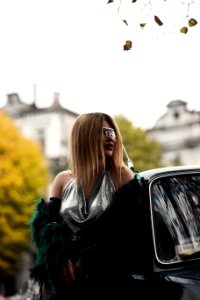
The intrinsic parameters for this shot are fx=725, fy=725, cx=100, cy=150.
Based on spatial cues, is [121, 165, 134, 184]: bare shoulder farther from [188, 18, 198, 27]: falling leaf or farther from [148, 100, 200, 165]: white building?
[148, 100, 200, 165]: white building

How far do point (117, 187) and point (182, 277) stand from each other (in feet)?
2.07

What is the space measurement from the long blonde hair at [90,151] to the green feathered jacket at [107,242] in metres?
0.18

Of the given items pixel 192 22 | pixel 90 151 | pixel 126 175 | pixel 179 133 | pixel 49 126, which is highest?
pixel 192 22

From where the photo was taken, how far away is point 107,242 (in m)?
3.53

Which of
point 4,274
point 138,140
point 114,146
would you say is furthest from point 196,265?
point 138,140

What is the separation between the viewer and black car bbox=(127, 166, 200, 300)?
3332 mm

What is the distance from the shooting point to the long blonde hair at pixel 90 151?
12.2ft

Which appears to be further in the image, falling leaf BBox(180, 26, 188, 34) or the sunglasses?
falling leaf BBox(180, 26, 188, 34)

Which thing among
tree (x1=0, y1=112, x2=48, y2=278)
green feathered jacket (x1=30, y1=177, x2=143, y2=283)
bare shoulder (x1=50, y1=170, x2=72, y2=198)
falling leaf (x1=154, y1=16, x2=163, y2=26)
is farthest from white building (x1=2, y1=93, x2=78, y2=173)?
green feathered jacket (x1=30, y1=177, x2=143, y2=283)

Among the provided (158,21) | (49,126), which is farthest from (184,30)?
(49,126)

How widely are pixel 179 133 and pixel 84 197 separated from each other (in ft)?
179

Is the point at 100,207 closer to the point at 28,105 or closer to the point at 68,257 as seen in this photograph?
the point at 68,257

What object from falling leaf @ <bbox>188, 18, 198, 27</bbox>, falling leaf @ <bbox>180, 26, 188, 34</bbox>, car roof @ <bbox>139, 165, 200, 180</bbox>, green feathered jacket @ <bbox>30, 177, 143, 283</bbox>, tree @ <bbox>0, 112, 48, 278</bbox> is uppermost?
falling leaf @ <bbox>188, 18, 198, 27</bbox>

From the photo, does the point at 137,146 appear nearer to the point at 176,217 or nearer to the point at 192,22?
the point at 192,22
